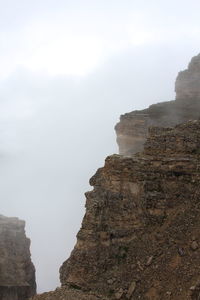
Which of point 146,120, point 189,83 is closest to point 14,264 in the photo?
point 146,120

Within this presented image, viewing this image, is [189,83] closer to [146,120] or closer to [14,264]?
[146,120]

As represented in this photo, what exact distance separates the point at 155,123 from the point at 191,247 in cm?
2594

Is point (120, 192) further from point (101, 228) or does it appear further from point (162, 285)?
point (162, 285)

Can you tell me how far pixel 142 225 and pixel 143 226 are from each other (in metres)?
0.07

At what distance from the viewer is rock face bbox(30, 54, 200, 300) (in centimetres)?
1895

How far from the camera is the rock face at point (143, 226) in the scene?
19.0 metres

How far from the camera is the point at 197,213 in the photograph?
20.1 m

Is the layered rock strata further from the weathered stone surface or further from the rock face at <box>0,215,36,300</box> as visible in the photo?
the weathered stone surface

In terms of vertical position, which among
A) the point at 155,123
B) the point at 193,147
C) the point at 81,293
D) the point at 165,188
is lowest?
the point at 81,293

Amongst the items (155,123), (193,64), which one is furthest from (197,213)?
(193,64)

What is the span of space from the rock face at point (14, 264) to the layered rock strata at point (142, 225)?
83.1 ft

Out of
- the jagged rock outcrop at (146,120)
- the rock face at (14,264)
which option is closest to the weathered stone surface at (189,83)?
the jagged rock outcrop at (146,120)

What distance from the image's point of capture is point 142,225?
21.2m

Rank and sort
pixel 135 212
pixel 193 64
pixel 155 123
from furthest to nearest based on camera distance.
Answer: pixel 193 64 < pixel 155 123 < pixel 135 212
